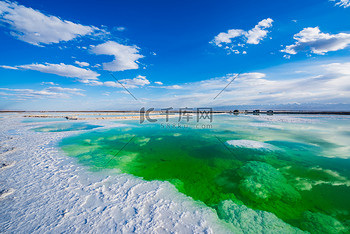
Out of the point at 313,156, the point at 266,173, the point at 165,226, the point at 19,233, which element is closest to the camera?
the point at 19,233

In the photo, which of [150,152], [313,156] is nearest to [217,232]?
[150,152]

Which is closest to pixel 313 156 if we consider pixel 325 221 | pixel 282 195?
pixel 282 195

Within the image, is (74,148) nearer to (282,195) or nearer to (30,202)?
(30,202)

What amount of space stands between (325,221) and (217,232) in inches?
101

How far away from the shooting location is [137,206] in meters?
3.76

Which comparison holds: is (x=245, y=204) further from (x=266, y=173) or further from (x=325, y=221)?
(x=266, y=173)

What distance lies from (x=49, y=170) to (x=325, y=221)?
870 centimetres

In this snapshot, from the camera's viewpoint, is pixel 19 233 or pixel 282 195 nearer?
pixel 19 233

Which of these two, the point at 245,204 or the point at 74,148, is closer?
the point at 245,204

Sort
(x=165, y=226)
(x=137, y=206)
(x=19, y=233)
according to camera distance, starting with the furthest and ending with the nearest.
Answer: (x=137, y=206)
(x=165, y=226)
(x=19, y=233)

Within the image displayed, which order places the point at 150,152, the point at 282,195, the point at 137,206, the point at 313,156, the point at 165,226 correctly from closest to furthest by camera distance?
the point at 165,226
the point at 137,206
the point at 282,195
the point at 313,156
the point at 150,152

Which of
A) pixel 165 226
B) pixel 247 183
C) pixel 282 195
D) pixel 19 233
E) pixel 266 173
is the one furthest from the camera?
pixel 266 173

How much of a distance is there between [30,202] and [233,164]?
6.98m

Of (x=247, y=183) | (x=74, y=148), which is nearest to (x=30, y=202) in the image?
(x=74, y=148)
